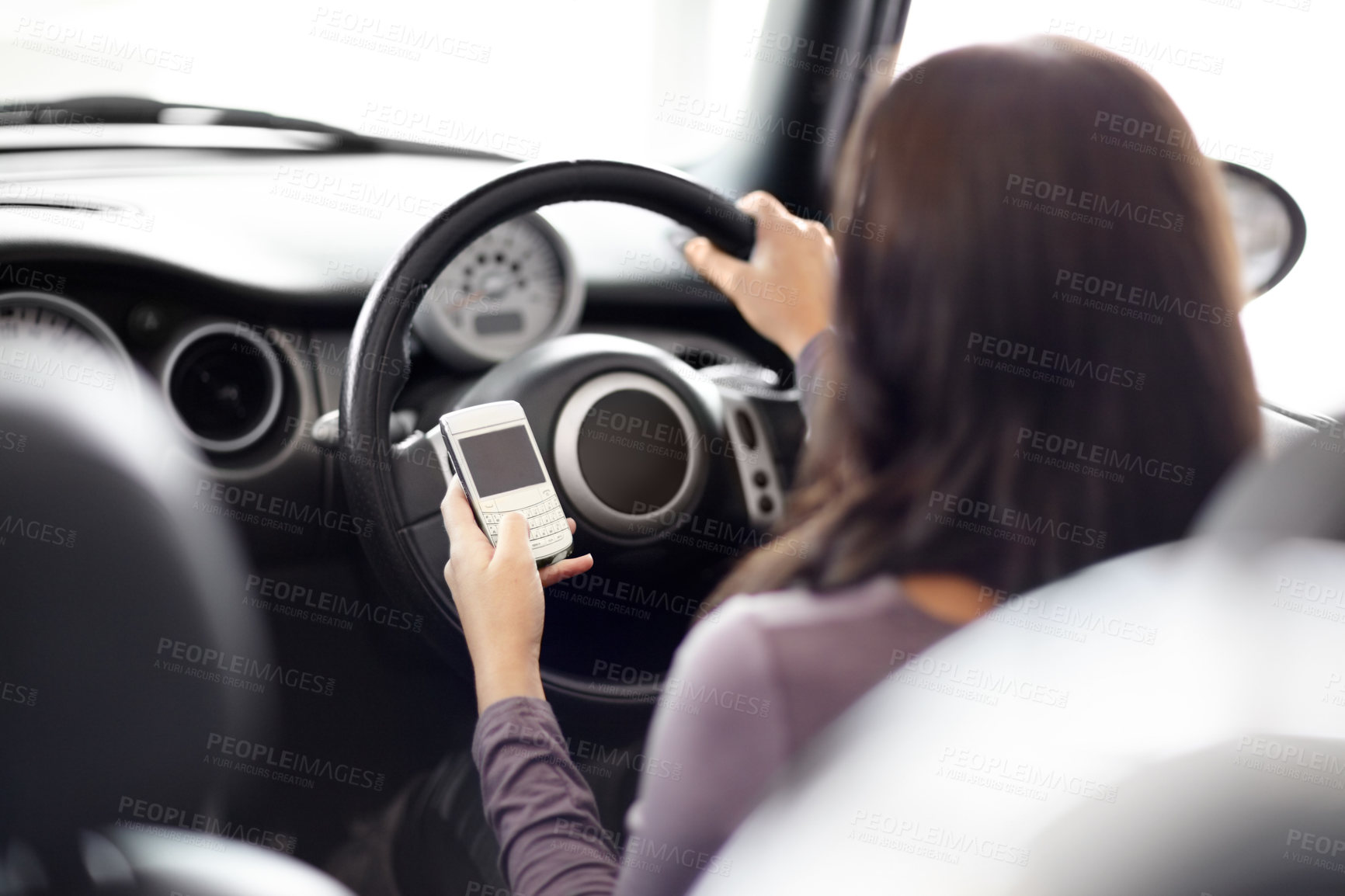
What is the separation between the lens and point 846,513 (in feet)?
2.22

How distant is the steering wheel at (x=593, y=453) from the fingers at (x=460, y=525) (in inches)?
1.2

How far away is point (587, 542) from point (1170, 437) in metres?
0.52

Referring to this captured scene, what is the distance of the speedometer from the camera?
3.30 ft

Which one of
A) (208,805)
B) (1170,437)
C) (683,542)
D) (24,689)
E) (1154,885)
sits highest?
(1170,437)

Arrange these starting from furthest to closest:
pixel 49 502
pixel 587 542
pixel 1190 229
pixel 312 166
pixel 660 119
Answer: pixel 660 119, pixel 312 166, pixel 587 542, pixel 49 502, pixel 1190 229

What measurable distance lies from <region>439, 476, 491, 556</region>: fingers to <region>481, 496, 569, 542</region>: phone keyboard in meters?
0.01

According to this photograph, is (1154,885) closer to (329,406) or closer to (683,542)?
(683,542)

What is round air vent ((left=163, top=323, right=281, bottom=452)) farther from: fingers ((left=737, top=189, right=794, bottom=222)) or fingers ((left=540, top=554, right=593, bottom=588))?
fingers ((left=737, top=189, right=794, bottom=222))

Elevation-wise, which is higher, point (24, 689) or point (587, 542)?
point (587, 542)

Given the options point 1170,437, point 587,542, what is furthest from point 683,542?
point 1170,437

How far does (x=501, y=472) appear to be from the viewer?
0.86 metres

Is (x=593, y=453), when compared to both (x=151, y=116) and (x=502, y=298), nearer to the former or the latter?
(x=502, y=298)

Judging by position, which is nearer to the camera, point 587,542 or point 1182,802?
point 1182,802

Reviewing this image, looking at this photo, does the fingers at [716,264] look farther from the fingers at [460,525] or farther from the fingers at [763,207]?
the fingers at [460,525]
